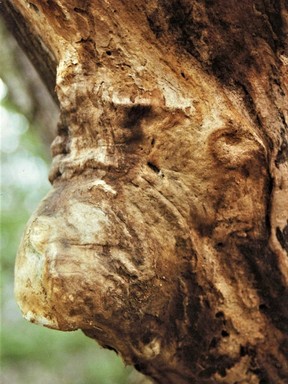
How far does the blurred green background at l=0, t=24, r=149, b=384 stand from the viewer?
1945mm

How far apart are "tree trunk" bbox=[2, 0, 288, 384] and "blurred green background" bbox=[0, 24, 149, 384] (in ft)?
3.03

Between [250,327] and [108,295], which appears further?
[250,327]

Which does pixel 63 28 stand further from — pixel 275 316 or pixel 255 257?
pixel 275 316

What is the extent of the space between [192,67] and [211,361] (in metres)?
0.50

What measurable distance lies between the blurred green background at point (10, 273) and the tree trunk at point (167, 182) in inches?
36.3

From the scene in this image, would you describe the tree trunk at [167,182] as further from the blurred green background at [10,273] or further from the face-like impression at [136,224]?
the blurred green background at [10,273]

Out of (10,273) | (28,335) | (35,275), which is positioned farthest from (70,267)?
(10,273)

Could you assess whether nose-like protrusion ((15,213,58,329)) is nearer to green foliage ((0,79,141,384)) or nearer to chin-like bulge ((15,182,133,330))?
chin-like bulge ((15,182,133,330))

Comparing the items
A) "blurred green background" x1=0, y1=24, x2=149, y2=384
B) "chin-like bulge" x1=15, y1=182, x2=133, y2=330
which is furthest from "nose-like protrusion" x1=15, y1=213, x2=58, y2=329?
"blurred green background" x1=0, y1=24, x2=149, y2=384

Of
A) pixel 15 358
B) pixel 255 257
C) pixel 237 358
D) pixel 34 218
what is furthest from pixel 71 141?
pixel 15 358

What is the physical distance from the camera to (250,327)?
98 centimetres

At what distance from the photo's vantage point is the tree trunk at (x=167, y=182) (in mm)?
856

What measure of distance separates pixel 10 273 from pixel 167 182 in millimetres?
3211

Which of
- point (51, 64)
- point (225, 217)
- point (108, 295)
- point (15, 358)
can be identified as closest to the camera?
point (108, 295)
